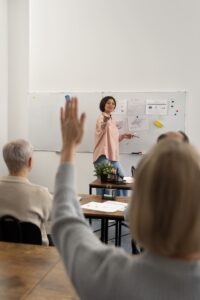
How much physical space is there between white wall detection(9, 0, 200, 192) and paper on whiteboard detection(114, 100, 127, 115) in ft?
0.68

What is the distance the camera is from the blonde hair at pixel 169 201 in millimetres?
609

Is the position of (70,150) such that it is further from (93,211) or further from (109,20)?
(109,20)

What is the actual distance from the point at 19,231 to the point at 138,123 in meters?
3.76

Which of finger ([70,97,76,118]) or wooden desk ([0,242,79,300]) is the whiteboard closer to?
wooden desk ([0,242,79,300])

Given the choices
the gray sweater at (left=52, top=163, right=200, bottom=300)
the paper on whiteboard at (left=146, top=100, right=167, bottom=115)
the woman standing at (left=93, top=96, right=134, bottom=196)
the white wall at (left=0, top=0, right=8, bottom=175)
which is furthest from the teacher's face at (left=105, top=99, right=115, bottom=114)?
the gray sweater at (left=52, top=163, right=200, bottom=300)

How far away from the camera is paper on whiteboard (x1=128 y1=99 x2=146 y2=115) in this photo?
5.39m

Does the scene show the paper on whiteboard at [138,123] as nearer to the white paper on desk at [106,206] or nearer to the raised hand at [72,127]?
the white paper on desk at [106,206]

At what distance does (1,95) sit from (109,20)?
2157 mm

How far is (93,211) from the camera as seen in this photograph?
265 cm

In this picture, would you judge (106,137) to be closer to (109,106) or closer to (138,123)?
(109,106)

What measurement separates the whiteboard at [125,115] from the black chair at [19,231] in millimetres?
3550

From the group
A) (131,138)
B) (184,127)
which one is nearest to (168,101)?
(184,127)

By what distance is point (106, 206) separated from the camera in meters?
2.79

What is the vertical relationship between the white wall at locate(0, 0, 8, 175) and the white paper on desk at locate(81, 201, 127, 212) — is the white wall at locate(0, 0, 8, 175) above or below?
above
